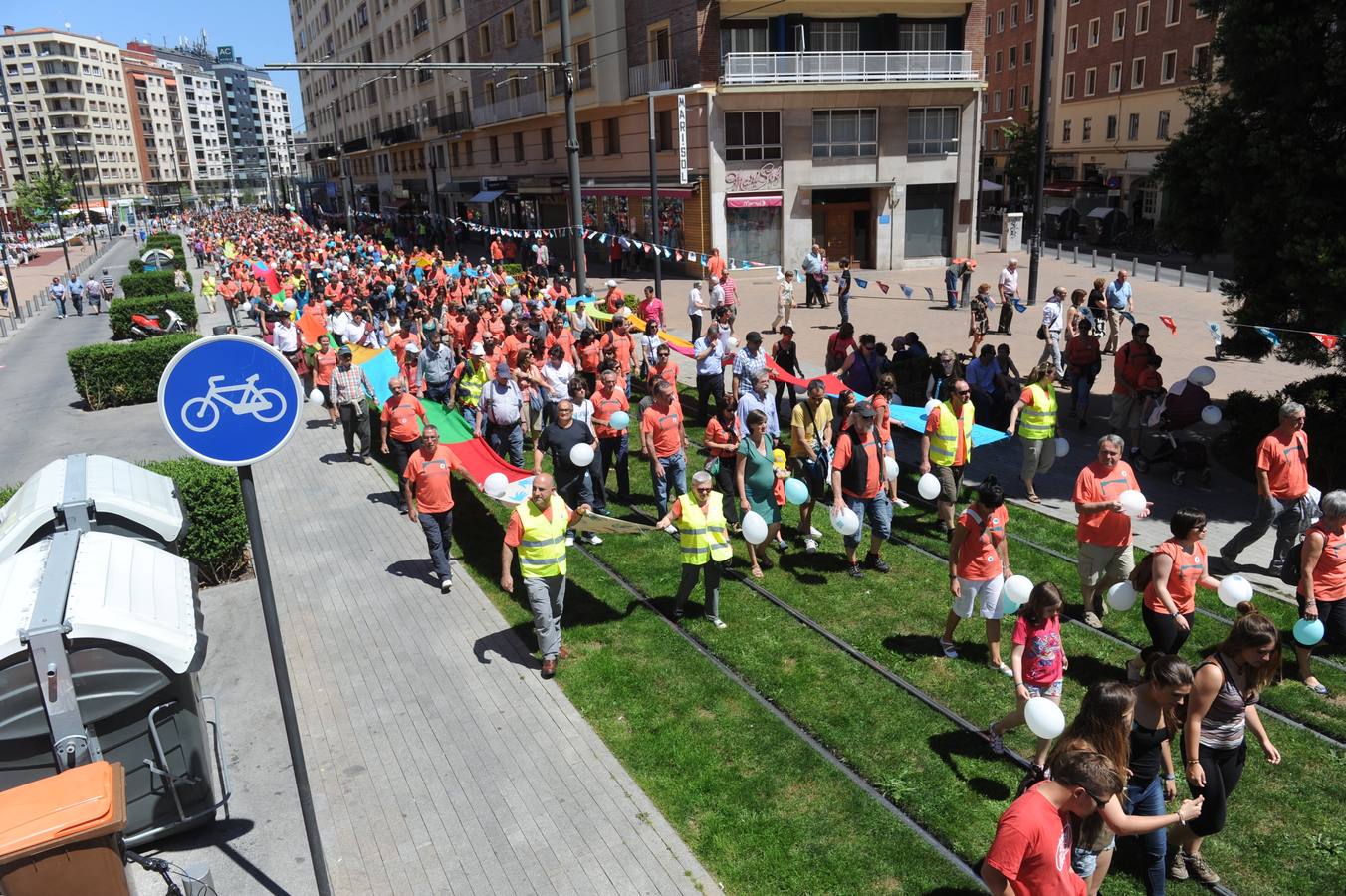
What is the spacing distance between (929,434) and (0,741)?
343 inches

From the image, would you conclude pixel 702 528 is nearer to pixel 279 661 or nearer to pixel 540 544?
pixel 540 544

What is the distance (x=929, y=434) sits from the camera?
10.6 m

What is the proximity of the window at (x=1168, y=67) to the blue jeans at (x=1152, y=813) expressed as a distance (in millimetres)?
48118

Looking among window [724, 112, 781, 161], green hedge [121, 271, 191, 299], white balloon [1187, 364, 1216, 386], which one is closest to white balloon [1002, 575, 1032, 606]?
white balloon [1187, 364, 1216, 386]

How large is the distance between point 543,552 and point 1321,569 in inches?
246

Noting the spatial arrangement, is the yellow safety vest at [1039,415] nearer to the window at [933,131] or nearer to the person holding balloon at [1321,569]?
the person holding balloon at [1321,569]

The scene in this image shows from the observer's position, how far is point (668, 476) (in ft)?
36.7

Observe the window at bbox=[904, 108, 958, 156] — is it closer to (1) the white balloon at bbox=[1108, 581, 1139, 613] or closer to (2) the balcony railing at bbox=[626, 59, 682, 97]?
(2) the balcony railing at bbox=[626, 59, 682, 97]

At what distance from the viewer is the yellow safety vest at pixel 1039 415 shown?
1106cm

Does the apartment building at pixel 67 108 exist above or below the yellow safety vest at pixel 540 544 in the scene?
above

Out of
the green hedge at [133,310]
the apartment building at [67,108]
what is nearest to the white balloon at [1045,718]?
the green hedge at [133,310]

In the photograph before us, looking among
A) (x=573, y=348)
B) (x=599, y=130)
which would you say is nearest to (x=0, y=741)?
(x=573, y=348)

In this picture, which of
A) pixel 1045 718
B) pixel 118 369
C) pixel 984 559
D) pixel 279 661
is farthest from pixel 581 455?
pixel 118 369

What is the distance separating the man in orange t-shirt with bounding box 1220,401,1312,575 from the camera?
29.2ft
